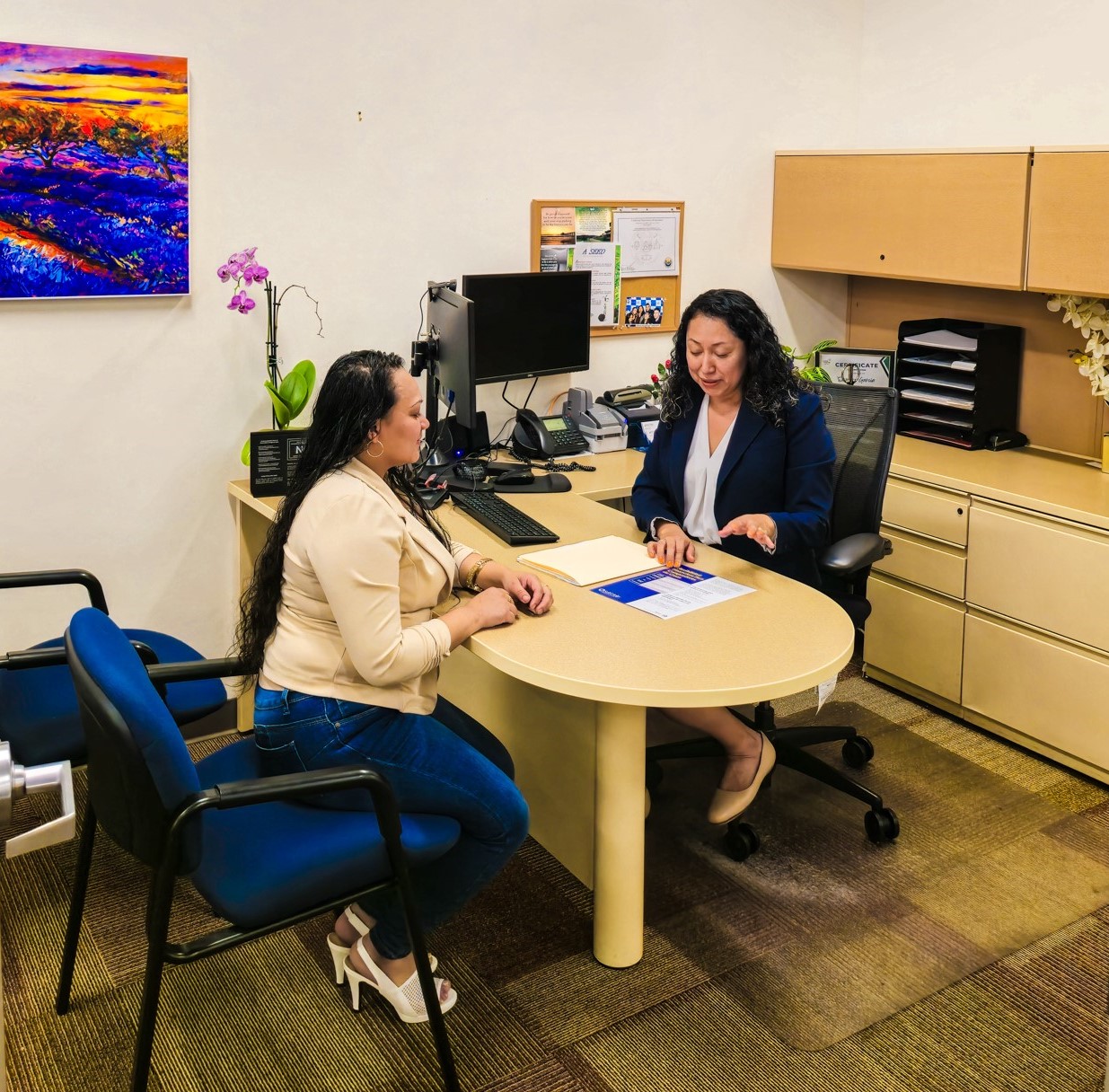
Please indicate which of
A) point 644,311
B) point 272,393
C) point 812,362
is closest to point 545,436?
point 644,311

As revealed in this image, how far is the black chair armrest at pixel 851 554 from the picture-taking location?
9.23ft

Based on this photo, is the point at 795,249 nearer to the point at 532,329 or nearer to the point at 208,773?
the point at 532,329

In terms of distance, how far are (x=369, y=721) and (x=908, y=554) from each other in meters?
2.08

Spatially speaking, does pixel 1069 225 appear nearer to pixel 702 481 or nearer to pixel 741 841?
pixel 702 481

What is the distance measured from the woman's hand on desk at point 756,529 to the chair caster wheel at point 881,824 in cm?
76

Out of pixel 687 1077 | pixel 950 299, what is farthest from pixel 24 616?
pixel 950 299

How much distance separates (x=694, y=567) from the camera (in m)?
2.61

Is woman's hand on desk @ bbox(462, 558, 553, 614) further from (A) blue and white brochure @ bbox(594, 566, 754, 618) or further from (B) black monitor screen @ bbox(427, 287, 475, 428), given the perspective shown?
(B) black monitor screen @ bbox(427, 287, 475, 428)

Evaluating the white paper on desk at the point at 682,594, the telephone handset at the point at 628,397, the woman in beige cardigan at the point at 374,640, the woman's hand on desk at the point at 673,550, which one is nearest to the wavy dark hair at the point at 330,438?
the woman in beige cardigan at the point at 374,640

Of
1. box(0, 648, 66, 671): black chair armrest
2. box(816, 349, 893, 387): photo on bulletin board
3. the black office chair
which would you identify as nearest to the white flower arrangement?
box(816, 349, 893, 387): photo on bulletin board

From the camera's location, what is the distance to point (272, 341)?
3312mm

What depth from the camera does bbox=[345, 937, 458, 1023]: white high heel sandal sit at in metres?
2.25

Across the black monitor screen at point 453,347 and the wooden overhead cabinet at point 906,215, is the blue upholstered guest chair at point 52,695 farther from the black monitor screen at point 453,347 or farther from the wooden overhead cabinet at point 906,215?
the wooden overhead cabinet at point 906,215

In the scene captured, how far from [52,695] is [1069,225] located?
285cm
